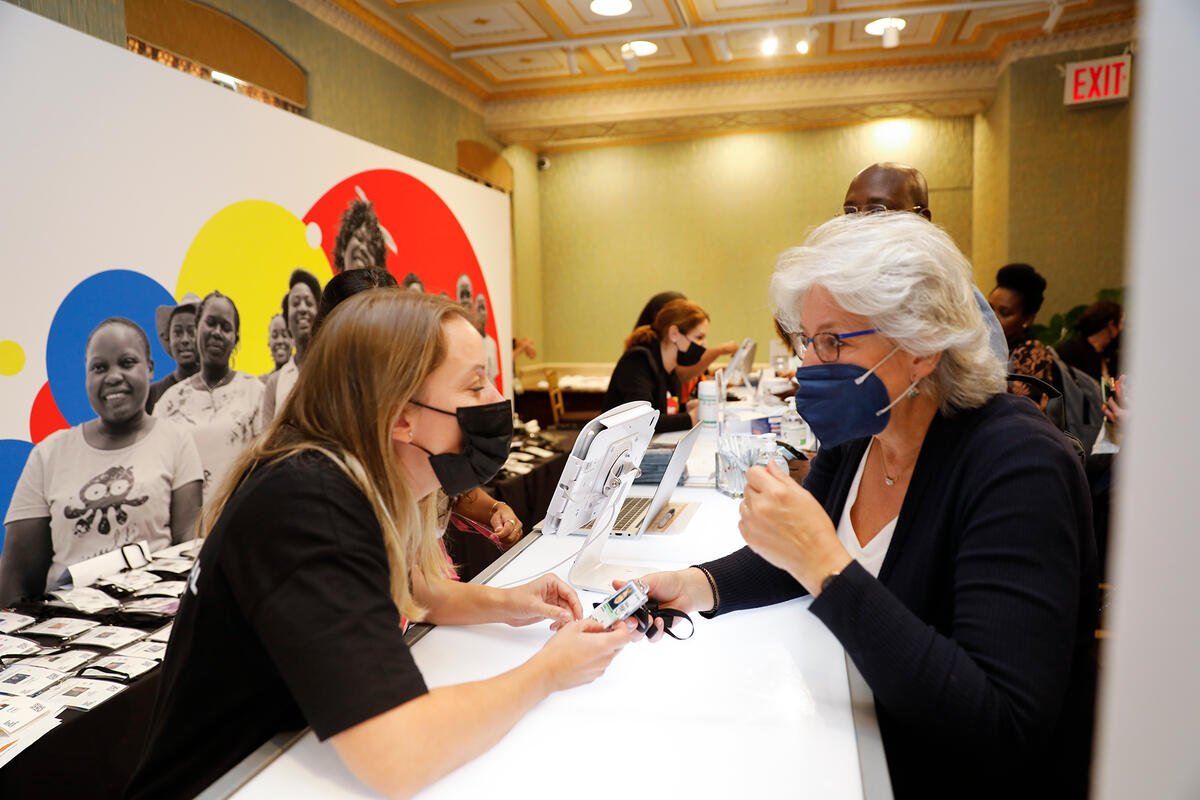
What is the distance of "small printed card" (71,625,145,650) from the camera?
2.00 meters

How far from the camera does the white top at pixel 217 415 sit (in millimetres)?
2988

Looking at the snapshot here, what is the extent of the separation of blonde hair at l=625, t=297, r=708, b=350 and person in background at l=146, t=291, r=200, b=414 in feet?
7.90

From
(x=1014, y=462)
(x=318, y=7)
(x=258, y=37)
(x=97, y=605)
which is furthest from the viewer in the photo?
(x=318, y=7)

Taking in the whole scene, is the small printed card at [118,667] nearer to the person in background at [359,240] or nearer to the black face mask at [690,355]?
the person in background at [359,240]

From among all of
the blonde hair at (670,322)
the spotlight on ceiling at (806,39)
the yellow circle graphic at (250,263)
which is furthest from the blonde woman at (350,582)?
the spotlight on ceiling at (806,39)

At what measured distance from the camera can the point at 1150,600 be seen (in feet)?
1.14

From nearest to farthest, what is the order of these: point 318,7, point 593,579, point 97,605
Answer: point 593,579 < point 97,605 < point 318,7

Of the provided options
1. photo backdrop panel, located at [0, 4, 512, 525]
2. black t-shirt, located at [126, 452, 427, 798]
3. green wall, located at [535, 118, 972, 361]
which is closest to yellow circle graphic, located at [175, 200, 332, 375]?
photo backdrop panel, located at [0, 4, 512, 525]

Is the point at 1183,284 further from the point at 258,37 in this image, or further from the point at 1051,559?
the point at 258,37

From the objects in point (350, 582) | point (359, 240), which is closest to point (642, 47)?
point (359, 240)

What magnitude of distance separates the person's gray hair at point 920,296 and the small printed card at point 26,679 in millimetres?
1994

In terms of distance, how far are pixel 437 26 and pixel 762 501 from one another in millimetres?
6229

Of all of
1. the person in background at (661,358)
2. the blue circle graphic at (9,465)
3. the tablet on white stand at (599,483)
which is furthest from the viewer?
the person in background at (661,358)

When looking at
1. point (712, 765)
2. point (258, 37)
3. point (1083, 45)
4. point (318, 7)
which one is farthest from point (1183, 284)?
point (1083, 45)
